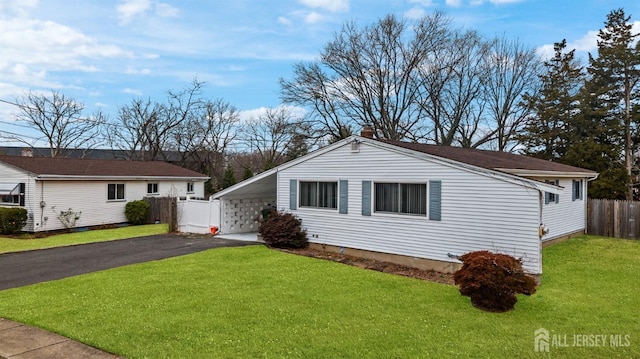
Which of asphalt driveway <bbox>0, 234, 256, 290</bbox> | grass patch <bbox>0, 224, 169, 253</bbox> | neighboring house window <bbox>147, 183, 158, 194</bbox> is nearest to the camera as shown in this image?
asphalt driveway <bbox>0, 234, 256, 290</bbox>

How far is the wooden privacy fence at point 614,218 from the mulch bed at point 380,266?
11.0 meters

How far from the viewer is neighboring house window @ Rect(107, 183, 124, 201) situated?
2222cm

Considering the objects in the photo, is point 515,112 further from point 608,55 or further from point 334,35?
point 334,35

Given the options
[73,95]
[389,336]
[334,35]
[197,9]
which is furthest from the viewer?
[73,95]

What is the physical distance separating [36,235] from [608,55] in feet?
121

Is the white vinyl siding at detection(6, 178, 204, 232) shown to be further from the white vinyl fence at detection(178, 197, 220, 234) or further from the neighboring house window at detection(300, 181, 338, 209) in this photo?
the neighboring house window at detection(300, 181, 338, 209)

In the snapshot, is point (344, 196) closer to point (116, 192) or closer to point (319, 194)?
point (319, 194)

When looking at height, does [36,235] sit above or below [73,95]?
below

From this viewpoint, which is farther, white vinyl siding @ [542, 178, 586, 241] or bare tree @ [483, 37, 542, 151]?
bare tree @ [483, 37, 542, 151]

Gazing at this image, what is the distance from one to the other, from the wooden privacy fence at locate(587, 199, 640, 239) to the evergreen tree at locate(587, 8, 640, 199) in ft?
46.8

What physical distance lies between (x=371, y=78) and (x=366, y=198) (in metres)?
24.0

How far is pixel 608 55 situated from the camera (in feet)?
100

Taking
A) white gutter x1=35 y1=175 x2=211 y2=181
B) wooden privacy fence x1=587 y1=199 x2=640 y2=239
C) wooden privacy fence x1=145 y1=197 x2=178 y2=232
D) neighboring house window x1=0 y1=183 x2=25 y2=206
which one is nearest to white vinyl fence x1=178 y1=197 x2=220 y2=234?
wooden privacy fence x1=145 y1=197 x2=178 y2=232

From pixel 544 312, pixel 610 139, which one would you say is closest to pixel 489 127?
pixel 610 139
